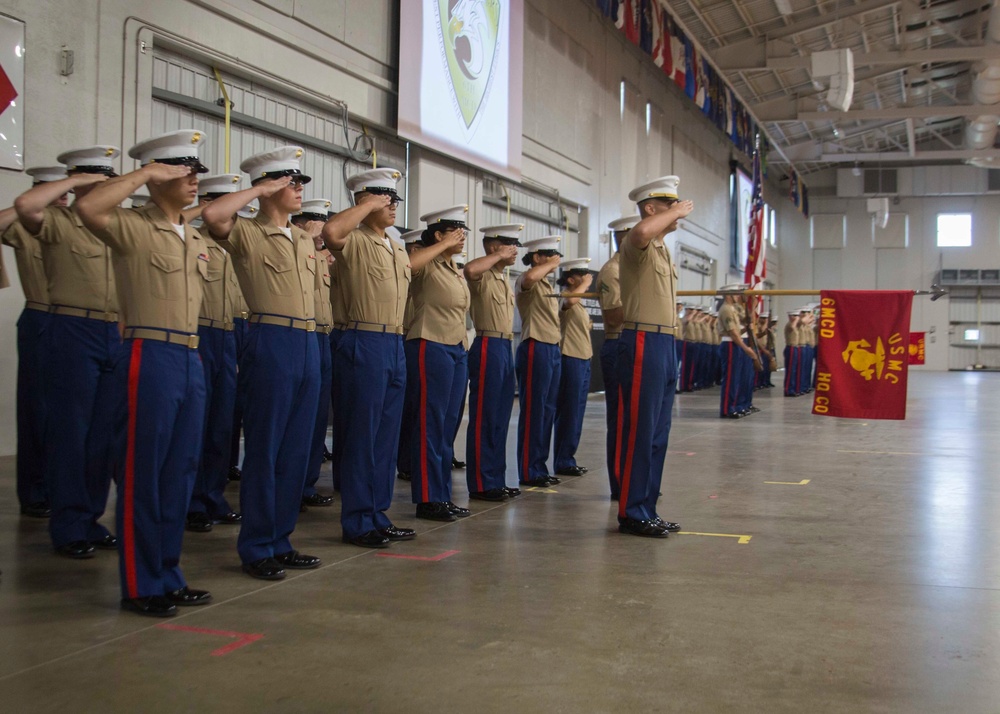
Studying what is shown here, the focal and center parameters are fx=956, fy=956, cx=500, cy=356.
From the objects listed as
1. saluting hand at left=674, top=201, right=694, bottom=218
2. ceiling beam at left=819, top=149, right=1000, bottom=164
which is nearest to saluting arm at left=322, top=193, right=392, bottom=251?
saluting hand at left=674, top=201, right=694, bottom=218

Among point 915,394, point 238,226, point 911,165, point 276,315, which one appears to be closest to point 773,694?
point 276,315

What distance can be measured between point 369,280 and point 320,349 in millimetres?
1098

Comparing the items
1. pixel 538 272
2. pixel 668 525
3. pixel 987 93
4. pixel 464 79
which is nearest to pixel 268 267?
pixel 668 525

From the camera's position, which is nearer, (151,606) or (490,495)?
(151,606)

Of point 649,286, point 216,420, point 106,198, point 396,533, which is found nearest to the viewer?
point 106,198

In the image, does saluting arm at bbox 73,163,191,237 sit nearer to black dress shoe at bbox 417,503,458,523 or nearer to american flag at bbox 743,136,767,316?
black dress shoe at bbox 417,503,458,523

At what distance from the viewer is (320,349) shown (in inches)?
195

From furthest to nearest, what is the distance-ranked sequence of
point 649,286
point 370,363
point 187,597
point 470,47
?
point 470,47, point 649,286, point 370,363, point 187,597

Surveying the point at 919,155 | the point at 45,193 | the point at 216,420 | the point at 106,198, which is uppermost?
the point at 919,155

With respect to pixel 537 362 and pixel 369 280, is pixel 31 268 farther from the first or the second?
pixel 537 362

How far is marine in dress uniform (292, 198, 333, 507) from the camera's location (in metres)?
5.03

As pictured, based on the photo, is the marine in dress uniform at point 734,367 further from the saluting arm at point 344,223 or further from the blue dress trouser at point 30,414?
the blue dress trouser at point 30,414

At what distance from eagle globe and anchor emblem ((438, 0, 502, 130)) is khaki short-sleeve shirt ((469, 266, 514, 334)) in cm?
567

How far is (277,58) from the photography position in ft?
27.8
